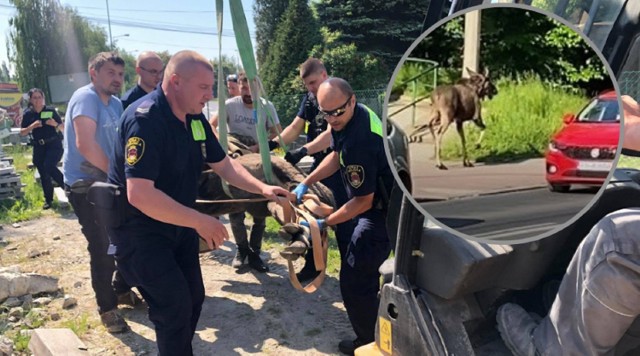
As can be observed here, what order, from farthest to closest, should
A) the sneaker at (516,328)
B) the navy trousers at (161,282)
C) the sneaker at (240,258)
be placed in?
the sneaker at (240,258)
the navy trousers at (161,282)
the sneaker at (516,328)

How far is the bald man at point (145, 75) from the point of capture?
13.3ft

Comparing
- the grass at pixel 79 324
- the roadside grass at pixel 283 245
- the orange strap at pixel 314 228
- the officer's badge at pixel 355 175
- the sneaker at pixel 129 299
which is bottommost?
the roadside grass at pixel 283 245

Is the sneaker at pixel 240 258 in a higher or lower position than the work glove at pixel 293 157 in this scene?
lower

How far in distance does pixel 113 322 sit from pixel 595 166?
3.40 meters

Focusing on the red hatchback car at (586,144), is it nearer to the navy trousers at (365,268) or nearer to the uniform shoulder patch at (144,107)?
the navy trousers at (365,268)

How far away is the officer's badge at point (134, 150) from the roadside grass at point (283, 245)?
2.56 m

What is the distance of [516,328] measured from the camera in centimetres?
Answer: 165

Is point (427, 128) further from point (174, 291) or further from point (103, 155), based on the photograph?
point (103, 155)

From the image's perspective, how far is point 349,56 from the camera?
782 inches

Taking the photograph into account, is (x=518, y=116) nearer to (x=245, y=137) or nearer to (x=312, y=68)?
(x=312, y=68)

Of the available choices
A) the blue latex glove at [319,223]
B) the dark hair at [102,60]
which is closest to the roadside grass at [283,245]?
the blue latex glove at [319,223]

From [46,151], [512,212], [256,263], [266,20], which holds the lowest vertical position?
[256,263]

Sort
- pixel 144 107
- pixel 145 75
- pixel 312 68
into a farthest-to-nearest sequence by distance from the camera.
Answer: pixel 145 75, pixel 312 68, pixel 144 107

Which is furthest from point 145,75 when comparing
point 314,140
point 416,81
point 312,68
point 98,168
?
point 416,81
